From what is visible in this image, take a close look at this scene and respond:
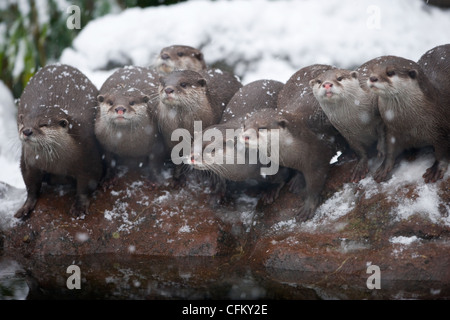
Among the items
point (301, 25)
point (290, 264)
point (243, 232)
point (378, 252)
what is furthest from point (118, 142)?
point (301, 25)

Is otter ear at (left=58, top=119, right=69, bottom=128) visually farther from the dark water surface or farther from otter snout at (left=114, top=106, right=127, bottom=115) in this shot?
the dark water surface

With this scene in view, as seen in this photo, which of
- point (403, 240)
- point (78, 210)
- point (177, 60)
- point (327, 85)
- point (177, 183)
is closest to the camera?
point (403, 240)

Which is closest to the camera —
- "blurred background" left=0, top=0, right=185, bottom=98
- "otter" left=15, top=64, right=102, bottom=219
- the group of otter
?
the group of otter

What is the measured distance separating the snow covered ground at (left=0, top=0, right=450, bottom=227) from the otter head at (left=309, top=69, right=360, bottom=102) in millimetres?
2370

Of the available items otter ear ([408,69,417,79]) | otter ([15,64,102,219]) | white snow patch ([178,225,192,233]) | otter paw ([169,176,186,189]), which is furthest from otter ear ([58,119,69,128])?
otter ear ([408,69,417,79])

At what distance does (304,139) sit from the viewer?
3.53 m

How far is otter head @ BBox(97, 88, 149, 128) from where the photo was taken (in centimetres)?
386

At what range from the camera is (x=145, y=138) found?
158 inches

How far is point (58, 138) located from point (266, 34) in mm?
3183

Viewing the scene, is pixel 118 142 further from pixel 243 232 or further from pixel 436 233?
pixel 436 233

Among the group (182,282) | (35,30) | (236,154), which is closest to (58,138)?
(236,154)

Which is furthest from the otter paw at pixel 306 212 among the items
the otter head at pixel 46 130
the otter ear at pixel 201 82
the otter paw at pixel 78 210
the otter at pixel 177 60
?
the otter at pixel 177 60

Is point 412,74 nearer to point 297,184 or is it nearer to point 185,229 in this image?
point 297,184

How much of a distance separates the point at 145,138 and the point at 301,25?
10.0 feet
